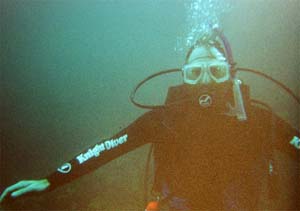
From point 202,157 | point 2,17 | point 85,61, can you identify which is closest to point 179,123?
point 202,157

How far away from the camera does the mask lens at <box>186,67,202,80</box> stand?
9.80ft

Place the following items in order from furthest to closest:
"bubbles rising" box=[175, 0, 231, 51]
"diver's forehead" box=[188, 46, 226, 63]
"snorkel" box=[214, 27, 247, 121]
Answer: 1. "bubbles rising" box=[175, 0, 231, 51]
2. "diver's forehead" box=[188, 46, 226, 63]
3. "snorkel" box=[214, 27, 247, 121]

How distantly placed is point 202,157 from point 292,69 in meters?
1.27

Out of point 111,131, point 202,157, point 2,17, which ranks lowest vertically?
point 202,157

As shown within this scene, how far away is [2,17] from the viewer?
339 centimetres

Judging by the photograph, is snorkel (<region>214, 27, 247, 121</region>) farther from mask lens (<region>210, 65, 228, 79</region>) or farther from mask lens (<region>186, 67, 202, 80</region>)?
mask lens (<region>186, 67, 202, 80</region>)

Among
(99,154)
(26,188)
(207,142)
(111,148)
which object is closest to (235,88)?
(207,142)

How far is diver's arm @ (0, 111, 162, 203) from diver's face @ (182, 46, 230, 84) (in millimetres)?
543

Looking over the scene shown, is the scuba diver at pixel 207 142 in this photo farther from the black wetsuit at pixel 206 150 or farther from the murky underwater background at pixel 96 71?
the murky underwater background at pixel 96 71

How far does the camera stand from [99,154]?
3.08m

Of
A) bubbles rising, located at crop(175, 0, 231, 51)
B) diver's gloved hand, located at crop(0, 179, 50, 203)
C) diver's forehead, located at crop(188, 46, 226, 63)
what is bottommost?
diver's gloved hand, located at crop(0, 179, 50, 203)

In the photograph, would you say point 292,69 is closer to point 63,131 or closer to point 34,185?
point 63,131

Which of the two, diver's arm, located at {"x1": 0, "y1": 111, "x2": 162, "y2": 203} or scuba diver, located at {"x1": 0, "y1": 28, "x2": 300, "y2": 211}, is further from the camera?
diver's arm, located at {"x1": 0, "y1": 111, "x2": 162, "y2": 203}

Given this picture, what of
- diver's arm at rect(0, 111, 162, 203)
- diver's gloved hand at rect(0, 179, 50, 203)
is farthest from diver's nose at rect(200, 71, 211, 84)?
diver's gloved hand at rect(0, 179, 50, 203)
